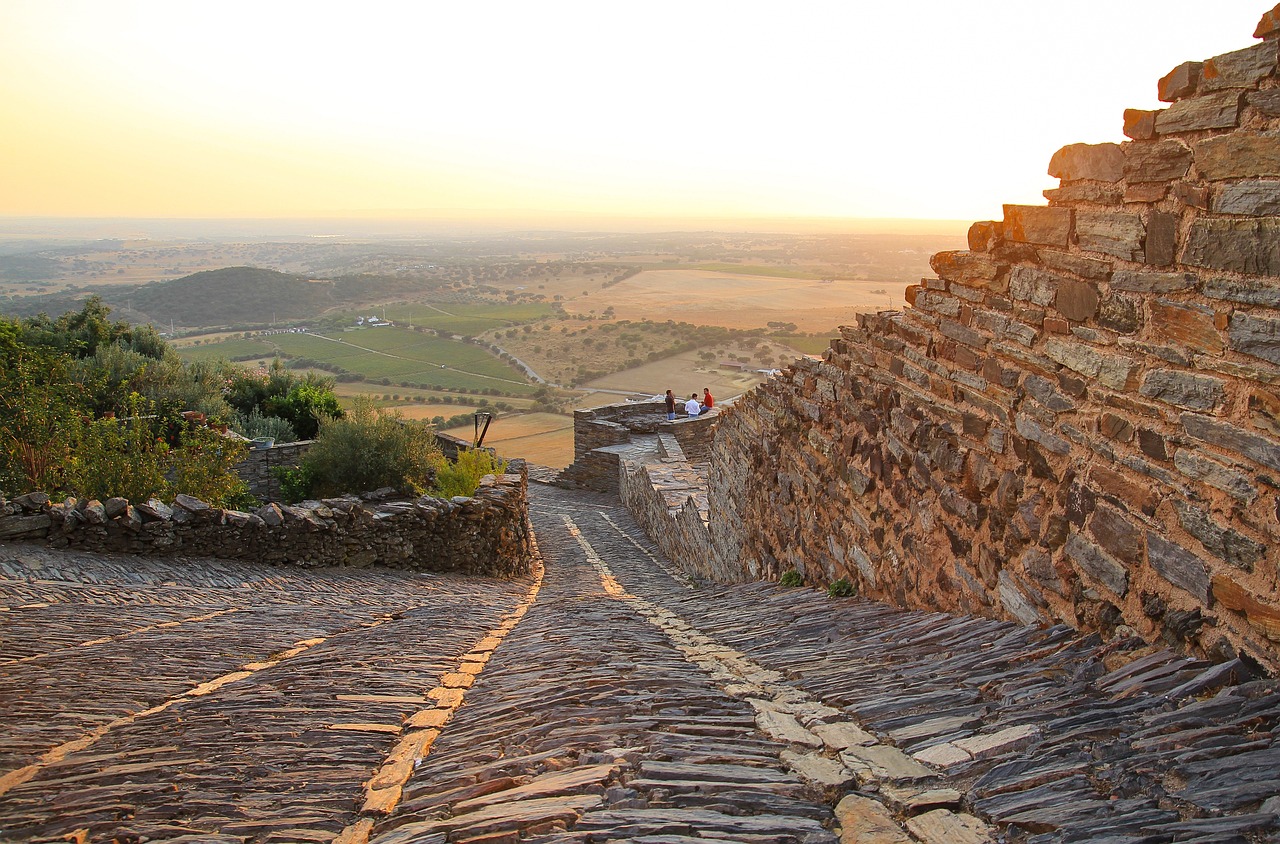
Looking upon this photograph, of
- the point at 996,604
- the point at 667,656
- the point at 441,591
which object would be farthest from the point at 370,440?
the point at 996,604

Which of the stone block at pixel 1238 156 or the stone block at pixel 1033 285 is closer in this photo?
the stone block at pixel 1238 156

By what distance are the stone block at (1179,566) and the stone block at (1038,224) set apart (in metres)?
1.43

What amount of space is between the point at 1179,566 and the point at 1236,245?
113 cm

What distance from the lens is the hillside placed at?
7031cm

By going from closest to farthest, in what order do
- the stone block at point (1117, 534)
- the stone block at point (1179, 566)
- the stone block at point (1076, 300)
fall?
the stone block at point (1179, 566) → the stone block at point (1117, 534) → the stone block at point (1076, 300)

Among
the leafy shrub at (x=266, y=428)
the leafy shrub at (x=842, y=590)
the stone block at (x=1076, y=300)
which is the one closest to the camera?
the stone block at (x=1076, y=300)

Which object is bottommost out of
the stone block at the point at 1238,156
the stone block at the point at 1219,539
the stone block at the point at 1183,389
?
the stone block at the point at 1219,539

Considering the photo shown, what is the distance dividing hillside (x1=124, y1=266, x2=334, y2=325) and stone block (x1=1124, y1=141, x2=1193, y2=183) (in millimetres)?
75327

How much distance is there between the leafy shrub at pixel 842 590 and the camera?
5.66 meters

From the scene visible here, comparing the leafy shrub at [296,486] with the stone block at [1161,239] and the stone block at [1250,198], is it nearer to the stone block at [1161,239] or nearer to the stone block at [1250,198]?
the stone block at [1161,239]

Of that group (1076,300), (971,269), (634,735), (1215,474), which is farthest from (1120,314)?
(634,735)

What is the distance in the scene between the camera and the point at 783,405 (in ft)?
23.7

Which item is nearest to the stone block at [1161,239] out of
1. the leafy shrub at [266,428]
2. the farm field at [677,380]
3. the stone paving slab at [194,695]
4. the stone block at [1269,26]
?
the stone block at [1269,26]

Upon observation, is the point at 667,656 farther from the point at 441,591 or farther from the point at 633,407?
the point at 633,407
